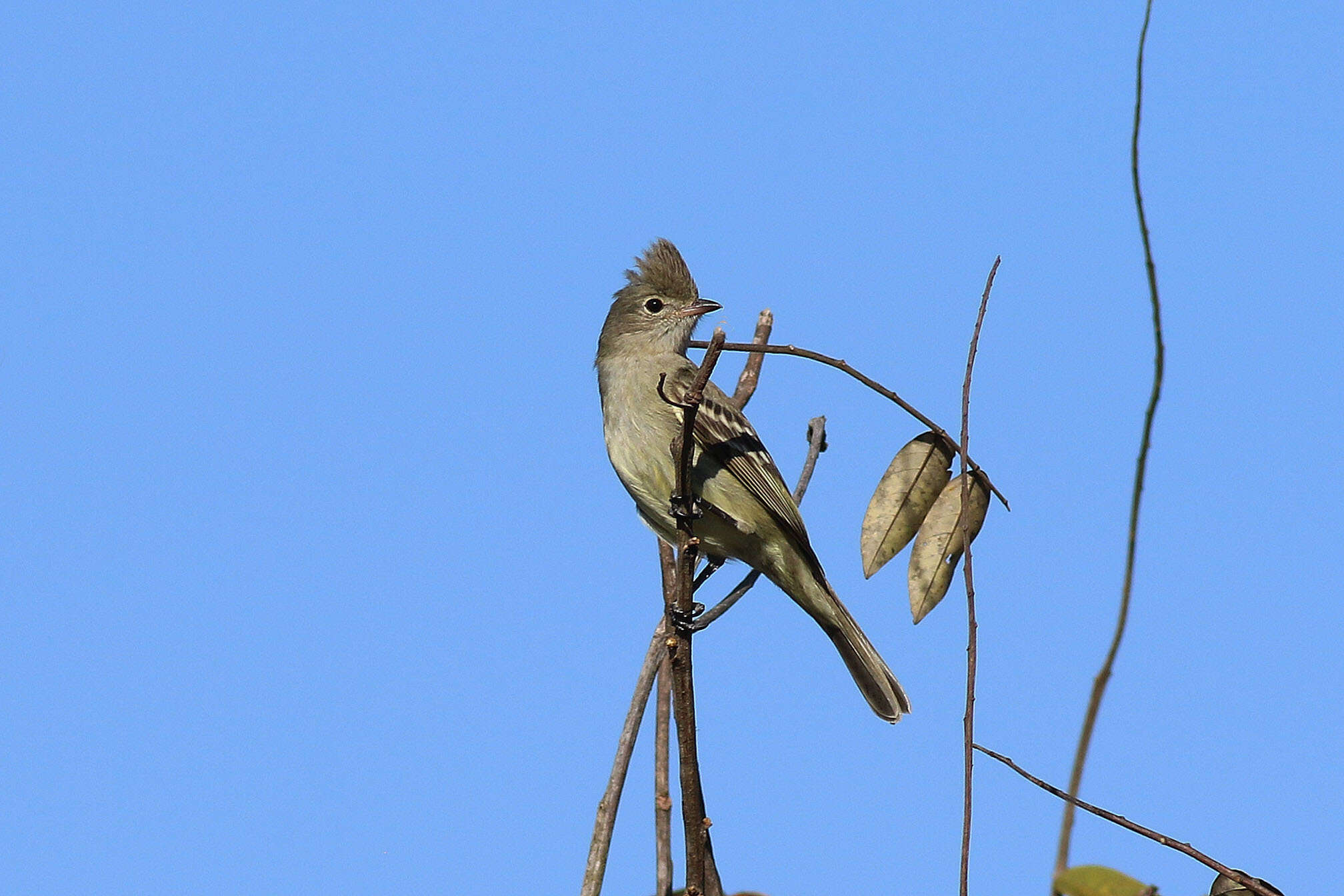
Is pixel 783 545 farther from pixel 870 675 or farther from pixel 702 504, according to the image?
pixel 702 504

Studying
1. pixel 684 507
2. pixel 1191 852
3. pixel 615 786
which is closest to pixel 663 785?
pixel 615 786

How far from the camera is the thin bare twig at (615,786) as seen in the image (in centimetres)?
334

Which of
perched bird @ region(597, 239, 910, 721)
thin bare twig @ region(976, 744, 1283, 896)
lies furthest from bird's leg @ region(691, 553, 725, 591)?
thin bare twig @ region(976, 744, 1283, 896)

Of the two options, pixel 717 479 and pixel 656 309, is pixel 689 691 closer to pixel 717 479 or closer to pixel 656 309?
pixel 717 479

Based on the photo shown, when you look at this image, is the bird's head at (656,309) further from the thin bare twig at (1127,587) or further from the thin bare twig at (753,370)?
the thin bare twig at (1127,587)

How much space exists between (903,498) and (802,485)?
1.58m

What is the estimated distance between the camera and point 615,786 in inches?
140

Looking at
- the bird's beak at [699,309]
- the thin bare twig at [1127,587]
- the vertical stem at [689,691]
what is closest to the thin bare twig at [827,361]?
the vertical stem at [689,691]

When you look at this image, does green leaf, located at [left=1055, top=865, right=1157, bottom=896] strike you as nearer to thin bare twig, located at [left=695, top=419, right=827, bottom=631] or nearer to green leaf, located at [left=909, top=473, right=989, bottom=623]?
green leaf, located at [left=909, top=473, right=989, bottom=623]

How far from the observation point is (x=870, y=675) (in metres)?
6.56

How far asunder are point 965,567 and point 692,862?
3.45 feet

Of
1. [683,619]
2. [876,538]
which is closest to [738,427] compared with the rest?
[876,538]

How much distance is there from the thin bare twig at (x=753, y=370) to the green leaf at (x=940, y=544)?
6.59 ft

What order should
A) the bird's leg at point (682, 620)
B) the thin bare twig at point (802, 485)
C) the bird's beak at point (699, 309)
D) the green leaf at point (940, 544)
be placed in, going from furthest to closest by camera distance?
the bird's beak at point (699, 309)
the thin bare twig at point (802, 485)
the green leaf at point (940, 544)
the bird's leg at point (682, 620)
